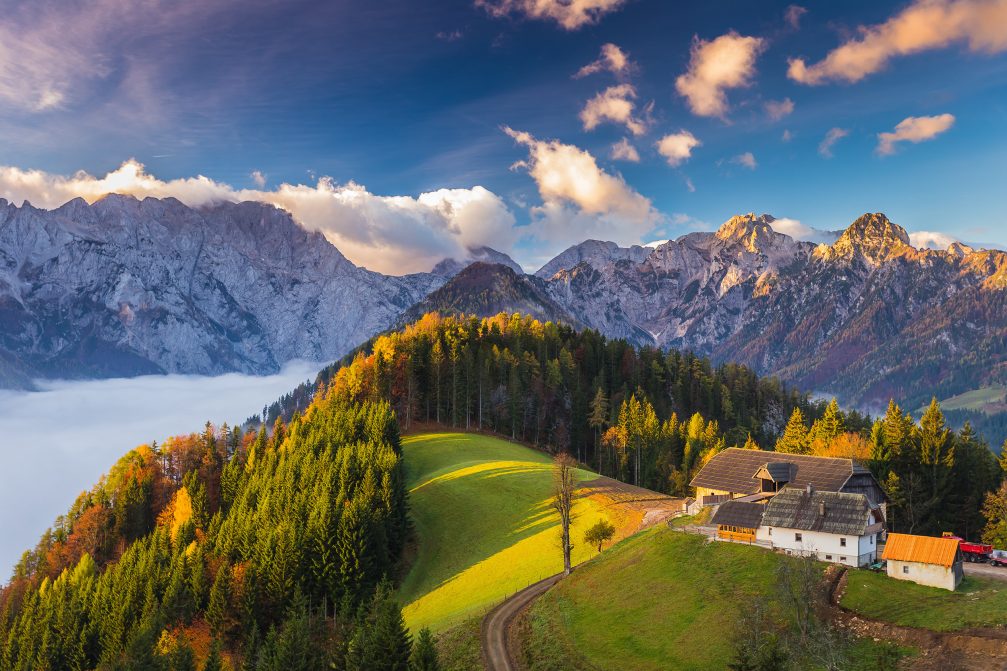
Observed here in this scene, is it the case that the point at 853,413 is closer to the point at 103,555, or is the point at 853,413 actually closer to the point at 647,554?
the point at 647,554

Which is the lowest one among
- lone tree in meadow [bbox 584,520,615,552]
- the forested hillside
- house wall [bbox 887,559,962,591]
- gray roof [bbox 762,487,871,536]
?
the forested hillside

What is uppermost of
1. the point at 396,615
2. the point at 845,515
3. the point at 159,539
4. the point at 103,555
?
the point at 845,515

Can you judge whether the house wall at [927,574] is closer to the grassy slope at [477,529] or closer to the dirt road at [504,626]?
the dirt road at [504,626]

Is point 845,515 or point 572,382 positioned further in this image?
point 572,382

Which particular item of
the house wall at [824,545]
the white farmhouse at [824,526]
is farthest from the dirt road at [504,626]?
the house wall at [824,545]

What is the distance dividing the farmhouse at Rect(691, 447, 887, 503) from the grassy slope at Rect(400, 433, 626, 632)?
12.7 metres

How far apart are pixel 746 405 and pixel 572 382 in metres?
54.4

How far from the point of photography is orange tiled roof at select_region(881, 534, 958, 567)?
45.0 meters

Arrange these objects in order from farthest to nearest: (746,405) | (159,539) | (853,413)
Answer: (746,405)
(853,413)
(159,539)

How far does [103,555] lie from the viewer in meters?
116

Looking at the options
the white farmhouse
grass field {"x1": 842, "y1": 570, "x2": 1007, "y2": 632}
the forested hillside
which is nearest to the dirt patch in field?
grass field {"x1": 842, "y1": 570, "x2": 1007, "y2": 632}

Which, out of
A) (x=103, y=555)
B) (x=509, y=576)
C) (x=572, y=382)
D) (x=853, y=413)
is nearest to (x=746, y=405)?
(x=853, y=413)

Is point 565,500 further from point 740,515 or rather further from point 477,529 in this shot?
point 477,529

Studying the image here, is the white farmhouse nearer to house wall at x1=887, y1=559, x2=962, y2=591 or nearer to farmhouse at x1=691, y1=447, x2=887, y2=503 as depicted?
house wall at x1=887, y1=559, x2=962, y2=591
